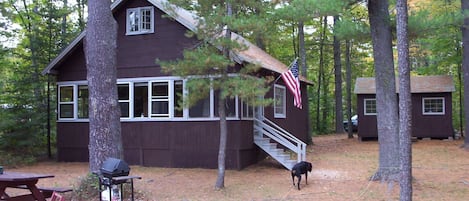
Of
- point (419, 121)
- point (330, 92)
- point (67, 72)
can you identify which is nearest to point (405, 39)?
point (67, 72)

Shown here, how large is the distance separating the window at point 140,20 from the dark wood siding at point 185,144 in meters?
2.88

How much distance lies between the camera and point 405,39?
730 cm

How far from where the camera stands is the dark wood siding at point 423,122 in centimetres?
2131

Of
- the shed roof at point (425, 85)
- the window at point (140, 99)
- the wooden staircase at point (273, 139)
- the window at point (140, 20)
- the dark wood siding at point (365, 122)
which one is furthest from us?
the dark wood siding at point (365, 122)

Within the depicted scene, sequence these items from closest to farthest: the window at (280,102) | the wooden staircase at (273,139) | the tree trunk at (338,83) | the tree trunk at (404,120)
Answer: the tree trunk at (404,120) → the wooden staircase at (273,139) → the window at (280,102) → the tree trunk at (338,83)

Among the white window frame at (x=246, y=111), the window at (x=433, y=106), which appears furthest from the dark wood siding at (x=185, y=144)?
the window at (x=433, y=106)

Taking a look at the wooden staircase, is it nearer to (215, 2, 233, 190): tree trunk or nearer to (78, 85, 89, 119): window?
(215, 2, 233, 190): tree trunk

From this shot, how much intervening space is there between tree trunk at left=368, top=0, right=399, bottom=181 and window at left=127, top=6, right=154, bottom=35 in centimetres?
665

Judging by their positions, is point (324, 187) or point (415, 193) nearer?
point (415, 193)

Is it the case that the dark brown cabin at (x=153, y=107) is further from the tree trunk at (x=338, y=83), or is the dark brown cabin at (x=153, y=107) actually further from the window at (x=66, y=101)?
the tree trunk at (x=338, y=83)

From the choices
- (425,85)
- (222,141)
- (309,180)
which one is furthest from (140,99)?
(425,85)

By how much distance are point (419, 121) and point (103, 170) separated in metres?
18.2

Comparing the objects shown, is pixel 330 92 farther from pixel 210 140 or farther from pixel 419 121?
pixel 210 140

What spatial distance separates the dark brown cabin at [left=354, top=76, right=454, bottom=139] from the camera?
69.9 feet
